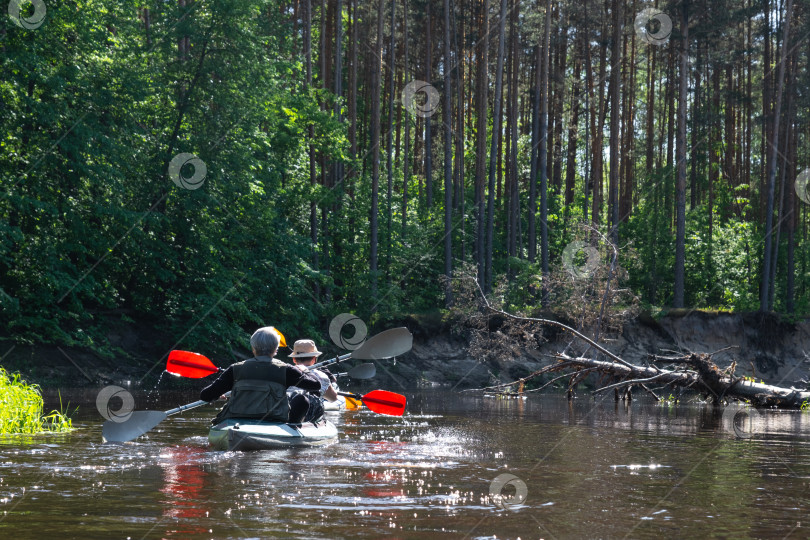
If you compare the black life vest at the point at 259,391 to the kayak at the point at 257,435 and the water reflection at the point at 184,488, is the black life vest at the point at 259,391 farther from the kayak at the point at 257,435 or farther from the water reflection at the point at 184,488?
the water reflection at the point at 184,488

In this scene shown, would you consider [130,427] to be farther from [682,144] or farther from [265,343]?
[682,144]

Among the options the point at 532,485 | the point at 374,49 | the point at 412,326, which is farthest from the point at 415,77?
the point at 532,485

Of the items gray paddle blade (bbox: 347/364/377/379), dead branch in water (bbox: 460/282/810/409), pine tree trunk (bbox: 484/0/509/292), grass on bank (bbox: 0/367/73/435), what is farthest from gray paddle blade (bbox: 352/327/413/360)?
pine tree trunk (bbox: 484/0/509/292)

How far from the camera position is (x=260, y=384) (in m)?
8.72

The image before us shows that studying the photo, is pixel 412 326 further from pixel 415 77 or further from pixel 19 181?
pixel 415 77

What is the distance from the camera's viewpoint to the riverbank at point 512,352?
20.8m

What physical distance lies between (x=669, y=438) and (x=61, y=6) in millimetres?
16132

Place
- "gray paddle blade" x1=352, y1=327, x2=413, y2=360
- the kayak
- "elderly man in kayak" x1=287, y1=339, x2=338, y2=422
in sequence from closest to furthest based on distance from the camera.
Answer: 1. the kayak
2. "elderly man in kayak" x1=287, y1=339, x2=338, y2=422
3. "gray paddle blade" x1=352, y1=327, x2=413, y2=360

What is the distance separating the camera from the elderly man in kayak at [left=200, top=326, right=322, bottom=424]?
8609mm

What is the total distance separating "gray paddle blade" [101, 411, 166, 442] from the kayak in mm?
703

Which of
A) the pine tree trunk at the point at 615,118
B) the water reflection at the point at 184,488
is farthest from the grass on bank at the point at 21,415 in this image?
the pine tree trunk at the point at 615,118

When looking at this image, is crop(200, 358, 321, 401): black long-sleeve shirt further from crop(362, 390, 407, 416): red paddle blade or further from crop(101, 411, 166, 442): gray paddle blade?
crop(362, 390, 407, 416): red paddle blade

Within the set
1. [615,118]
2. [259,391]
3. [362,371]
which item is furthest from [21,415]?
[615,118]

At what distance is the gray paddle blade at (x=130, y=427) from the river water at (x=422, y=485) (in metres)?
0.14
